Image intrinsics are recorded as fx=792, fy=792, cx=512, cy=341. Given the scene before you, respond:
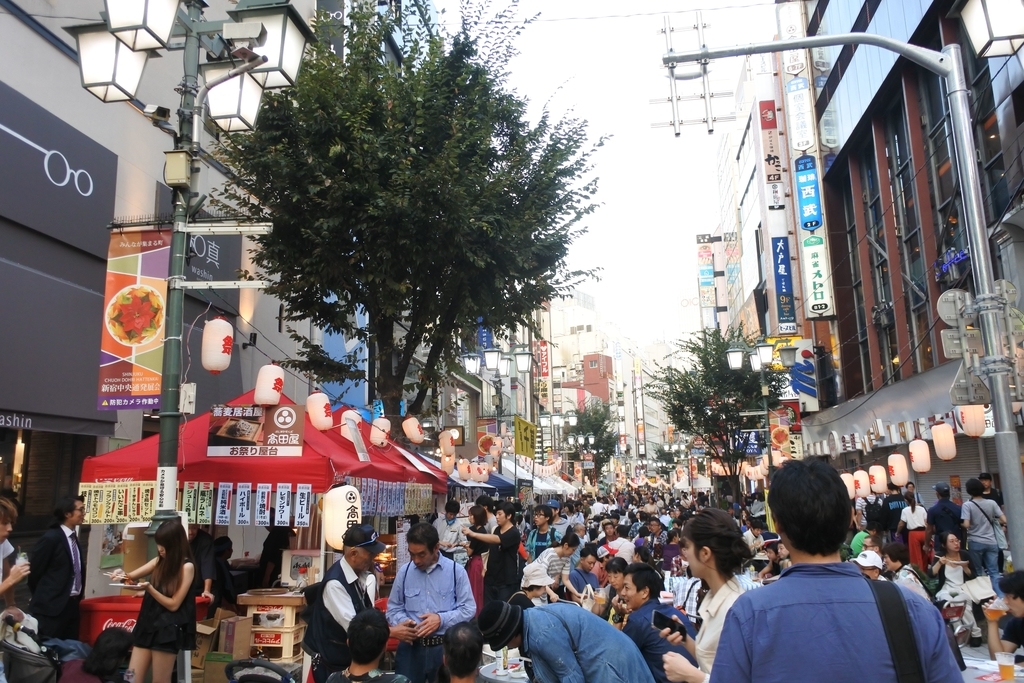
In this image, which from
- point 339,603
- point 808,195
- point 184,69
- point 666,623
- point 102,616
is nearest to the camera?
point 666,623

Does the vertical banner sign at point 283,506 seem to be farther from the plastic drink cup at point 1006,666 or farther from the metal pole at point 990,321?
the metal pole at point 990,321

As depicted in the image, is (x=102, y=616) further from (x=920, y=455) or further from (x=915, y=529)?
(x=920, y=455)

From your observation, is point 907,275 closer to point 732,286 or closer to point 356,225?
point 356,225

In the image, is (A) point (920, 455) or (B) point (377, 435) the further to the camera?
(A) point (920, 455)

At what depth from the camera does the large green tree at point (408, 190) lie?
14.6 m

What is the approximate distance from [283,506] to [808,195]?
26.6 metres

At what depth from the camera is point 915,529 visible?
14531mm

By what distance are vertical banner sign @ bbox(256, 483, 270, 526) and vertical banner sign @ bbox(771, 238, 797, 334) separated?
28574 mm

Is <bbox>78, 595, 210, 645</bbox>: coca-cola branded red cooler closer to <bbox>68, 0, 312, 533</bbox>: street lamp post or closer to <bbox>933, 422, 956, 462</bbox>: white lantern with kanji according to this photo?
<bbox>68, 0, 312, 533</bbox>: street lamp post

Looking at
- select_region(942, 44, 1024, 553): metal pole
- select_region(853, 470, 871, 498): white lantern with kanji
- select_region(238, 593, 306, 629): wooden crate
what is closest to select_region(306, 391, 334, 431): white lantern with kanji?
select_region(238, 593, 306, 629): wooden crate

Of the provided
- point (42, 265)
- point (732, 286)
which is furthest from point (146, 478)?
point (732, 286)

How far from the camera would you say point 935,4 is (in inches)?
792

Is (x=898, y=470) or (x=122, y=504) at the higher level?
(x=898, y=470)

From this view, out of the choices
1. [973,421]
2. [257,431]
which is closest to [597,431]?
[973,421]
